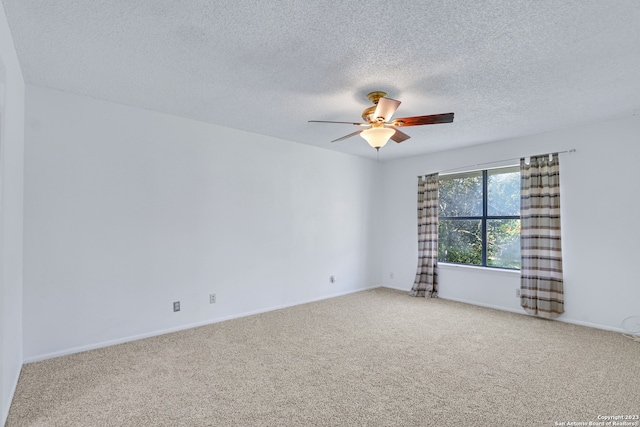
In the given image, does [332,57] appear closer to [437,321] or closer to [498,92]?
[498,92]

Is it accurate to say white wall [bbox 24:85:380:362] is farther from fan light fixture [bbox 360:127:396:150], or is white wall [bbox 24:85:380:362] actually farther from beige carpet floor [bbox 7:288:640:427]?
fan light fixture [bbox 360:127:396:150]

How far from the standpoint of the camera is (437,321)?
4039 mm

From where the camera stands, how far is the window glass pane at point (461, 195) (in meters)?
5.04

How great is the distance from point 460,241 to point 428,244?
482 mm

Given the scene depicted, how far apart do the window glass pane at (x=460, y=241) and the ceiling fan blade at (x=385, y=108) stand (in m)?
2.97

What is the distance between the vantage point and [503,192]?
4766mm

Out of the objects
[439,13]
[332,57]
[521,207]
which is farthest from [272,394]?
[521,207]

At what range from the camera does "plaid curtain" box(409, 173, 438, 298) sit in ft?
A: 17.5

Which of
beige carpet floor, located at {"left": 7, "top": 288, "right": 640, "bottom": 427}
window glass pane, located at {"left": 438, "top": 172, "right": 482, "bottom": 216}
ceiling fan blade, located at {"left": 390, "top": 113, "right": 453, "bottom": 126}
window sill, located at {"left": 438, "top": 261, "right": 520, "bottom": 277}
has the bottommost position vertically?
beige carpet floor, located at {"left": 7, "top": 288, "right": 640, "bottom": 427}

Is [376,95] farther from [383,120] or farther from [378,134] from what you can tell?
[378,134]

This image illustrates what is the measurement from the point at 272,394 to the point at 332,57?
2.41 metres

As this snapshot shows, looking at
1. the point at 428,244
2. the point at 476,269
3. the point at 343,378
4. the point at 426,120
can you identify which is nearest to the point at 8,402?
the point at 343,378

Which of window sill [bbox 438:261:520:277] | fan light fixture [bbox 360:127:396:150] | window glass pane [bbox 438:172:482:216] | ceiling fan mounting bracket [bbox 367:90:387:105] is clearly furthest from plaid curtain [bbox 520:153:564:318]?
ceiling fan mounting bracket [bbox 367:90:387:105]

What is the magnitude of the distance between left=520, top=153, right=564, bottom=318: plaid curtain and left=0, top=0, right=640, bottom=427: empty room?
26 mm
